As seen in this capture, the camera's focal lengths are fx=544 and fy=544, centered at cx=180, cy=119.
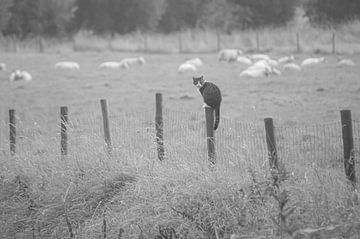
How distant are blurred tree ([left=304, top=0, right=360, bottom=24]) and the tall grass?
29393mm

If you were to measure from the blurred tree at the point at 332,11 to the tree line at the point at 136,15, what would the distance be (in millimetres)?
313

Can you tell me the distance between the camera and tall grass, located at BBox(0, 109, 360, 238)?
5520mm

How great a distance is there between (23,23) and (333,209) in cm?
4140

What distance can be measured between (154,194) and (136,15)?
41931 mm

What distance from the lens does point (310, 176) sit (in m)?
6.48

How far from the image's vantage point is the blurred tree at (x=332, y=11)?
35.5 m

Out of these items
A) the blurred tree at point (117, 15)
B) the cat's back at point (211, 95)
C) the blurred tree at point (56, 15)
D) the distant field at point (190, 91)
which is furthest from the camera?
the blurred tree at point (117, 15)

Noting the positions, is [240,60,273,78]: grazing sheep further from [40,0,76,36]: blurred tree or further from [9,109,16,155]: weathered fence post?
[40,0,76,36]: blurred tree

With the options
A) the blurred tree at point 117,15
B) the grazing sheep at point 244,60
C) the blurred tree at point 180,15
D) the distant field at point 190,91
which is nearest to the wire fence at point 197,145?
the distant field at point 190,91

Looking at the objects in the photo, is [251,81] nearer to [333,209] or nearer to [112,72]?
[112,72]

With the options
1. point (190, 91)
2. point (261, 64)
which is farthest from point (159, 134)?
point (261, 64)

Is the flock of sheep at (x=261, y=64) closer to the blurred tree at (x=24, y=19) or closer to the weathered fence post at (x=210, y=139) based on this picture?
the weathered fence post at (x=210, y=139)

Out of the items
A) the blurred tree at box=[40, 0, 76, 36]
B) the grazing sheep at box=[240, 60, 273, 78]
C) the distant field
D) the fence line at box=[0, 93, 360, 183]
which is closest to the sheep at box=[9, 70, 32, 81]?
the distant field

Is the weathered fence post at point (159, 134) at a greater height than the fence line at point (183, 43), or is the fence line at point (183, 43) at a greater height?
the fence line at point (183, 43)
